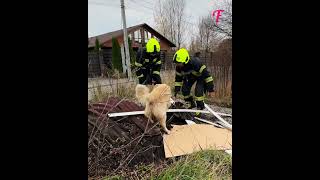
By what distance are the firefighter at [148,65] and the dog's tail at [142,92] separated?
164 centimetres

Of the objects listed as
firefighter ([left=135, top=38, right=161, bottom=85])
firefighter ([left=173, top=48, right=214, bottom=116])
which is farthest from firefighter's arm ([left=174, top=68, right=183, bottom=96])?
firefighter ([left=135, top=38, right=161, bottom=85])

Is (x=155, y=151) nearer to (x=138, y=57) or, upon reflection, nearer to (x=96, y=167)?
(x=96, y=167)

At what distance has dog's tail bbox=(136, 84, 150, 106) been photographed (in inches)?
136

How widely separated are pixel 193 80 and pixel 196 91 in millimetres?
217

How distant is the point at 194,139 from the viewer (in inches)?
129

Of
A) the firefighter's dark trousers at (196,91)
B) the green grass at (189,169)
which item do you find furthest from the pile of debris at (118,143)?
the firefighter's dark trousers at (196,91)

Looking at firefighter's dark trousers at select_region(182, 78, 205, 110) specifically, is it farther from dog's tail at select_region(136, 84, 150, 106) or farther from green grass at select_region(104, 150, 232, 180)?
green grass at select_region(104, 150, 232, 180)

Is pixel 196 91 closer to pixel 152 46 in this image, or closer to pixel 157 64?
pixel 157 64
